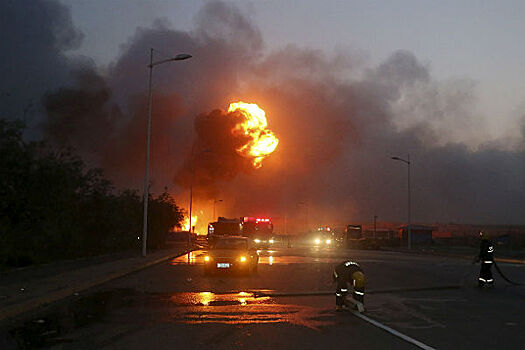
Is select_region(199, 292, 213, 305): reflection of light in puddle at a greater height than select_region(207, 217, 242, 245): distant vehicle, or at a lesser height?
lesser

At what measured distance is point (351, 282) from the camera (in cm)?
1191

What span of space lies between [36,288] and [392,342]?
10.3m

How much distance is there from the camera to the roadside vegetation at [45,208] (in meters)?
23.3

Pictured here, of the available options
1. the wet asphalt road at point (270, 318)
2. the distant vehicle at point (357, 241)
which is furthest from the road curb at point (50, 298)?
the distant vehicle at point (357, 241)

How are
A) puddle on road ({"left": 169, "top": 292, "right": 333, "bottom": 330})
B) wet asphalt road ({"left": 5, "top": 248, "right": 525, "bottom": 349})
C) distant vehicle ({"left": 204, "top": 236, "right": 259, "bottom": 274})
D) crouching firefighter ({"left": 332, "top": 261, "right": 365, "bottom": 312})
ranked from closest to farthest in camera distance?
wet asphalt road ({"left": 5, "top": 248, "right": 525, "bottom": 349}) → puddle on road ({"left": 169, "top": 292, "right": 333, "bottom": 330}) → crouching firefighter ({"left": 332, "top": 261, "right": 365, "bottom": 312}) → distant vehicle ({"left": 204, "top": 236, "right": 259, "bottom": 274})

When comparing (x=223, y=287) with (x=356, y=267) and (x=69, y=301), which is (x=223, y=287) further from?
(x=356, y=267)

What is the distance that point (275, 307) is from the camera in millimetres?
12469

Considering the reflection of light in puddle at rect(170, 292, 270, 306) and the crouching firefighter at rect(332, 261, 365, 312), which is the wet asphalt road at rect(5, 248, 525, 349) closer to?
the reflection of light in puddle at rect(170, 292, 270, 306)

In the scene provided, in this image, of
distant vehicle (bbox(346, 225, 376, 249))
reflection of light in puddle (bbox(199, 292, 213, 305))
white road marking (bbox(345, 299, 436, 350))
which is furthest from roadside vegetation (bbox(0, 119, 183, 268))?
distant vehicle (bbox(346, 225, 376, 249))

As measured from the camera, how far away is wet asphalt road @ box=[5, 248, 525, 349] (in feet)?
28.1

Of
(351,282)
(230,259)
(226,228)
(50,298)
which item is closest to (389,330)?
(351,282)

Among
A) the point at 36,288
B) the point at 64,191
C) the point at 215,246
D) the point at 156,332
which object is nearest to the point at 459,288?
the point at 215,246

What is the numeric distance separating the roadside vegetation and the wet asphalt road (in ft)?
26.8

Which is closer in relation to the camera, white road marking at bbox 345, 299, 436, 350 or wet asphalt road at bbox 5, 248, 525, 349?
white road marking at bbox 345, 299, 436, 350
